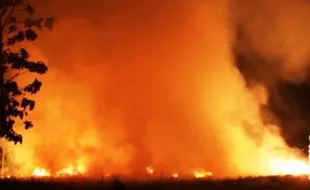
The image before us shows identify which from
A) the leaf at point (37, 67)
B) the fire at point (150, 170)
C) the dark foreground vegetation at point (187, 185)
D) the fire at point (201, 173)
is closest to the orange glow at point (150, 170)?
the fire at point (150, 170)

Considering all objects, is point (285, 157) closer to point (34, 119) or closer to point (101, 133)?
point (101, 133)

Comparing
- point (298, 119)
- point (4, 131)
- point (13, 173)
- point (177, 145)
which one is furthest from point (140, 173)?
point (298, 119)

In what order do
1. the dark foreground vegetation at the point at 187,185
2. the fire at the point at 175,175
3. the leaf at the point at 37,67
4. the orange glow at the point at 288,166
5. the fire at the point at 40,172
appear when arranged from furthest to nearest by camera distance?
the fire at the point at 40,172, the orange glow at the point at 288,166, the fire at the point at 175,175, the dark foreground vegetation at the point at 187,185, the leaf at the point at 37,67

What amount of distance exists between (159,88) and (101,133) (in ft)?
17.2

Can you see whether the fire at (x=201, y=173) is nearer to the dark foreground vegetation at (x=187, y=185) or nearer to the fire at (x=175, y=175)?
the fire at (x=175, y=175)

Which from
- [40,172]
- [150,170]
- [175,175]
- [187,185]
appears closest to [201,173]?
[175,175]

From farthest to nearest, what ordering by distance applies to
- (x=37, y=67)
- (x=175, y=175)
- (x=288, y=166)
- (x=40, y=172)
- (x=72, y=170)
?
(x=288, y=166) < (x=72, y=170) < (x=40, y=172) < (x=175, y=175) < (x=37, y=67)

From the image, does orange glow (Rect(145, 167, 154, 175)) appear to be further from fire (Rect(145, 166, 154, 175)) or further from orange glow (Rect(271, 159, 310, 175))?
orange glow (Rect(271, 159, 310, 175))

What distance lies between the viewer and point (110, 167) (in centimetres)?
3228

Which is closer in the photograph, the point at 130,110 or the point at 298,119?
the point at 130,110

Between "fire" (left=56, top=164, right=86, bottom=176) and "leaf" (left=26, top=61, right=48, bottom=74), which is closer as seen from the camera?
"leaf" (left=26, top=61, right=48, bottom=74)

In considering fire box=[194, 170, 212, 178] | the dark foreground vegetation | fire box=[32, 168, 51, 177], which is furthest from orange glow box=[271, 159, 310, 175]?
fire box=[32, 168, 51, 177]

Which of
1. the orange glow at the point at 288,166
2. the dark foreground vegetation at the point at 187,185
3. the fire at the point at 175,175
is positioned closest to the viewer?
the dark foreground vegetation at the point at 187,185

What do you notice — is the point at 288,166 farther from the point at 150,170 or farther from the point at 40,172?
the point at 40,172
